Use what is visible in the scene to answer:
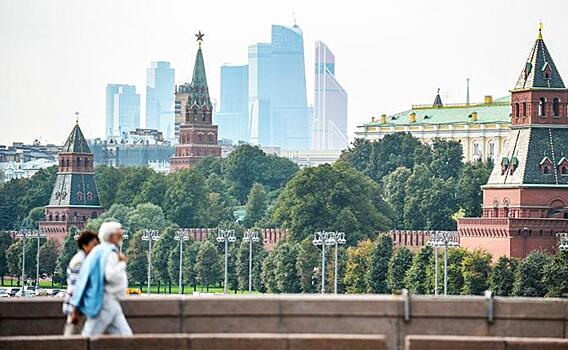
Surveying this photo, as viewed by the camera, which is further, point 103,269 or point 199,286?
point 199,286

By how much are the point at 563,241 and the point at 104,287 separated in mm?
93344

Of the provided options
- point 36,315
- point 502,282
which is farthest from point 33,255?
point 36,315

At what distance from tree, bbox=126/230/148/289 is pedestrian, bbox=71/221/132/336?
12336cm

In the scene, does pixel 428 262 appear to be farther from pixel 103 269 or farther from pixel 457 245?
pixel 103 269

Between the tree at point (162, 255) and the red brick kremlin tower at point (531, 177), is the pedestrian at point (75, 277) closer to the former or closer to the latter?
the red brick kremlin tower at point (531, 177)

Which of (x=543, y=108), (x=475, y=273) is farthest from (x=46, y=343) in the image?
(x=543, y=108)

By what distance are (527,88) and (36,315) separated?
342 feet

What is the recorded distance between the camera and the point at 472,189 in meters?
170

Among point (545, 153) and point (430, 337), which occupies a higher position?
point (545, 153)

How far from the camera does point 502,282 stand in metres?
123

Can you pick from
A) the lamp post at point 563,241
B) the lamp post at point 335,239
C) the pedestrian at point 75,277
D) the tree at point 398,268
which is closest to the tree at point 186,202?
the lamp post at point 335,239

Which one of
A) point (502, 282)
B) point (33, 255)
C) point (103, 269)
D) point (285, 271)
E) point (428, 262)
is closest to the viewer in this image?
point (103, 269)

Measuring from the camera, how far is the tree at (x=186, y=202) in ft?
624

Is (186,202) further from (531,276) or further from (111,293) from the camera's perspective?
(111,293)
